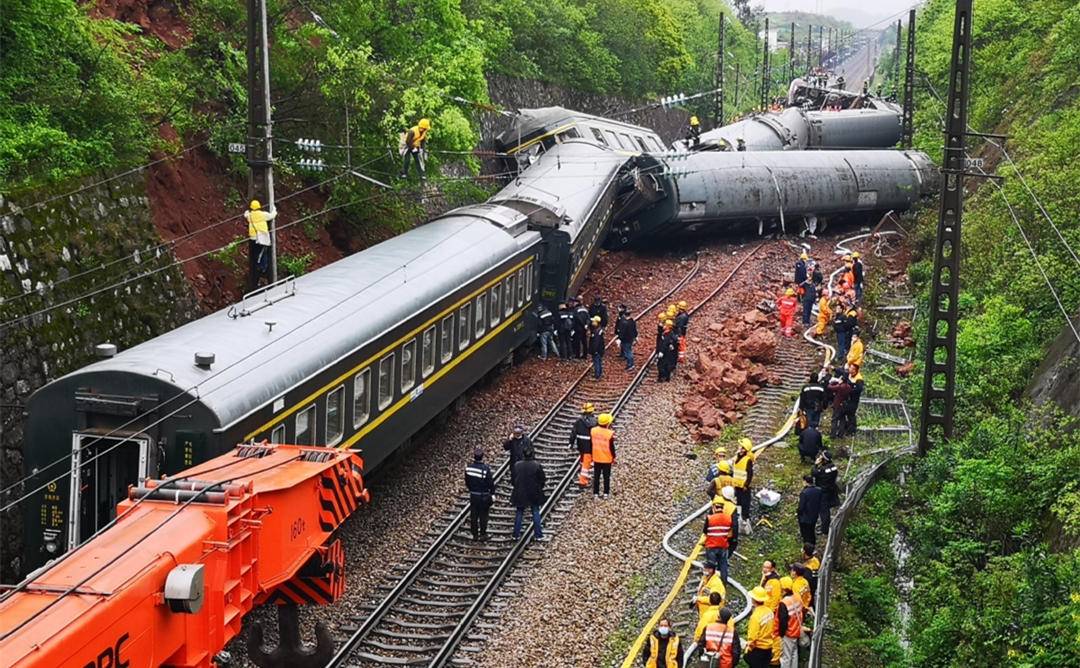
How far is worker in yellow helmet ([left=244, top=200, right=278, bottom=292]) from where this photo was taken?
17062 millimetres

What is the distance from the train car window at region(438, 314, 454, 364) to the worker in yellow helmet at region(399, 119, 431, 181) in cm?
531

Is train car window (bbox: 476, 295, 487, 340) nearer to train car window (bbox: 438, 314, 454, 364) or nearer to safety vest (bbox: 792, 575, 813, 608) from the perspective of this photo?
train car window (bbox: 438, 314, 454, 364)

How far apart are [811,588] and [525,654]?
11.2 ft

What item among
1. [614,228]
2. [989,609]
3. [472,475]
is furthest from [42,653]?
[614,228]

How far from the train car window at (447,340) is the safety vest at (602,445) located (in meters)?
2.96

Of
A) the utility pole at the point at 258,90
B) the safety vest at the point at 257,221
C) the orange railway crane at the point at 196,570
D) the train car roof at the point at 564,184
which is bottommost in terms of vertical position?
the orange railway crane at the point at 196,570

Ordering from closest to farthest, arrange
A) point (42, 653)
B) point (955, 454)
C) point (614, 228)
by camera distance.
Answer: point (42, 653)
point (955, 454)
point (614, 228)

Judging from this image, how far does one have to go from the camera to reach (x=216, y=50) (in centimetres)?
2461

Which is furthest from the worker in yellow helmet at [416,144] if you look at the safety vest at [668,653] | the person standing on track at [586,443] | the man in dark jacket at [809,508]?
the safety vest at [668,653]

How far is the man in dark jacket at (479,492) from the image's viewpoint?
15.6 metres

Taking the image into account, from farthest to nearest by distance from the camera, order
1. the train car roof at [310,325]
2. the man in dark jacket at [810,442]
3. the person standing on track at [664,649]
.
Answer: the man in dark jacket at [810,442], the train car roof at [310,325], the person standing on track at [664,649]

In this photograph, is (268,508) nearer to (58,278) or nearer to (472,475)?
(472,475)

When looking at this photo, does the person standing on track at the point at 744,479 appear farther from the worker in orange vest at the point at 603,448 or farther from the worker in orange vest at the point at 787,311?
the worker in orange vest at the point at 787,311

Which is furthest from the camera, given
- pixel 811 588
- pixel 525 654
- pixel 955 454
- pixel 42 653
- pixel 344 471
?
pixel 955 454
